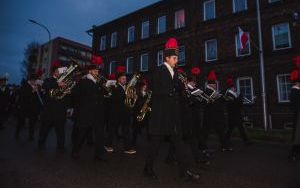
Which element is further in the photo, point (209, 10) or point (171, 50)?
point (209, 10)

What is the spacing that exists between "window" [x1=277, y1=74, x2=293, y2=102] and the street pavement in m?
12.3

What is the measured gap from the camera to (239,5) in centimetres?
2125

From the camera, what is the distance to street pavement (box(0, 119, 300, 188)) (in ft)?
14.2

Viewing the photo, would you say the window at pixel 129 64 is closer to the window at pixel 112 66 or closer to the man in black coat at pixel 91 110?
the window at pixel 112 66

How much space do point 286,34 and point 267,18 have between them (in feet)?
5.59

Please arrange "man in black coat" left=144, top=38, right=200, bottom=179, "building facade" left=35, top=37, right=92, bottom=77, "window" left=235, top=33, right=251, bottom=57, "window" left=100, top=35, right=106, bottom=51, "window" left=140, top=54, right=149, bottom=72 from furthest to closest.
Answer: "building facade" left=35, top=37, right=92, bottom=77 < "window" left=100, top=35, right=106, bottom=51 < "window" left=140, top=54, right=149, bottom=72 < "window" left=235, top=33, right=251, bottom=57 < "man in black coat" left=144, top=38, right=200, bottom=179

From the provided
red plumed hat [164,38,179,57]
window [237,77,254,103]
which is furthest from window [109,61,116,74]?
red plumed hat [164,38,179,57]

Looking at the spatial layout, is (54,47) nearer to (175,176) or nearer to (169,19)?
(169,19)

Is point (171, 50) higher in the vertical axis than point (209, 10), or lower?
lower

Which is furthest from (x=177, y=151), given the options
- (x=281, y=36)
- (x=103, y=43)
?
(x=103, y=43)

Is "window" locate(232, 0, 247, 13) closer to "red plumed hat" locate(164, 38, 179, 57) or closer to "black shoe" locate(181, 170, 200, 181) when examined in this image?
"red plumed hat" locate(164, 38, 179, 57)

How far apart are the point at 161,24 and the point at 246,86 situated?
11.0 m

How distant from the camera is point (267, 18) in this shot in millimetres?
19375

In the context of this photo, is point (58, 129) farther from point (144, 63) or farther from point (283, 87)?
point (144, 63)
